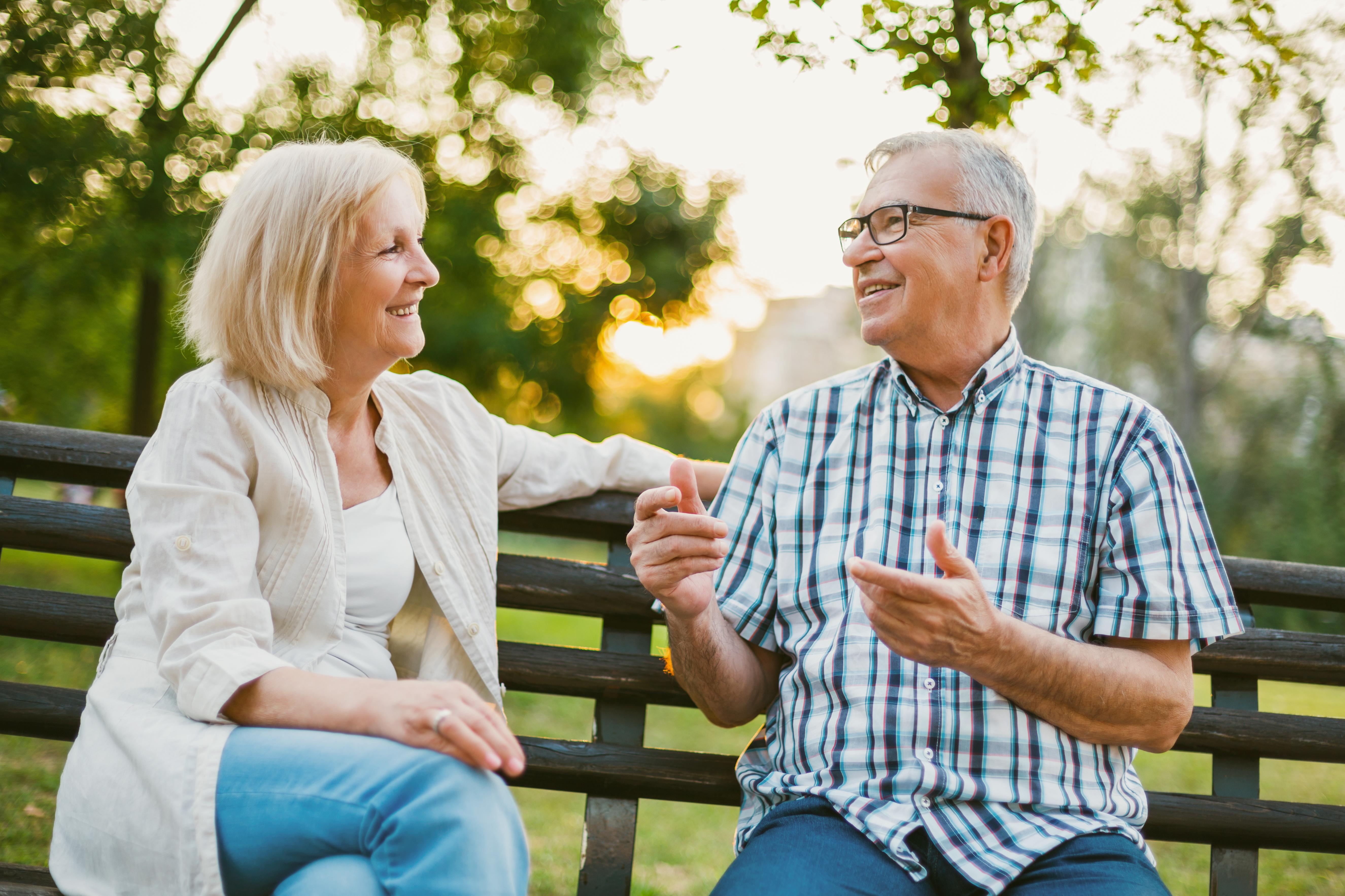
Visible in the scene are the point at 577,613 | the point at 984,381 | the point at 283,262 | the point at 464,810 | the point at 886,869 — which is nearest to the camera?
the point at 464,810

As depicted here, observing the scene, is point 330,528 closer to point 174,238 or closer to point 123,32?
point 174,238

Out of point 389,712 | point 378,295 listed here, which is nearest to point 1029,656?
point 389,712

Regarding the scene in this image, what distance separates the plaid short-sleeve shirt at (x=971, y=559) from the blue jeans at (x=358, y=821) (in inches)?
29.5

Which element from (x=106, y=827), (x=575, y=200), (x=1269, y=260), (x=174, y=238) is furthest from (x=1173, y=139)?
(x=106, y=827)

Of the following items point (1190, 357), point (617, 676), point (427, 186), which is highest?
point (427, 186)

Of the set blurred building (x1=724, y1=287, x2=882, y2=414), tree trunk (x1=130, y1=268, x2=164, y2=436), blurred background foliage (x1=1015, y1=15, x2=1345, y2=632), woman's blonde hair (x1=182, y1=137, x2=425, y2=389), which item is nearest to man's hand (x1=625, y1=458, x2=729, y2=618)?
woman's blonde hair (x1=182, y1=137, x2=425, y2=389)

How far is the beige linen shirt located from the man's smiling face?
0.87m

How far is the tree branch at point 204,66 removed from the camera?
8055 mm

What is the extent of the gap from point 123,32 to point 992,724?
816 centimetres

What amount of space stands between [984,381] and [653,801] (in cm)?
294

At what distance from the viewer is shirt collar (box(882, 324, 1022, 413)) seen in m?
2.23

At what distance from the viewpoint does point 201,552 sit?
176 centimetres

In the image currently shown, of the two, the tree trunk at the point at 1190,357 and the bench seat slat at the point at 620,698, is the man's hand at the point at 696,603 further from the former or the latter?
the tree trunk at the point at 1190,357

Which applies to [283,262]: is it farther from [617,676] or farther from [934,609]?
[934,609]
